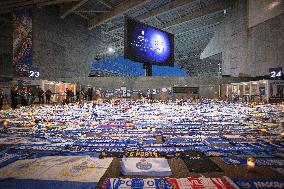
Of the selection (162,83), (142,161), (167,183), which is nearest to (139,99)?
(162,83)

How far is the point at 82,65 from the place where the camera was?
102 ft

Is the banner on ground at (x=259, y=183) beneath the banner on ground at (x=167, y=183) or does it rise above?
beneath

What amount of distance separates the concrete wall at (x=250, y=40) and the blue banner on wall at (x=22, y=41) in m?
23.5

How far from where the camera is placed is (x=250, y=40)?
25578 mm

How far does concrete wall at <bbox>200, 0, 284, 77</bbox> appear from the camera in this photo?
72.0ft

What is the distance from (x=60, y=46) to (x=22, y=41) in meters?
4.78

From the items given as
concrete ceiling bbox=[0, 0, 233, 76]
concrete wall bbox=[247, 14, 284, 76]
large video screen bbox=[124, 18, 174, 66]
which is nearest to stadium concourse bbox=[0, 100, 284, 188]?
large video screen bbox=[124, 18, 174, 66]

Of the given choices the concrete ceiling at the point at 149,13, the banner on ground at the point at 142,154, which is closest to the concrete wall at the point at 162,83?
the concrete ceiling at the point at 149,13

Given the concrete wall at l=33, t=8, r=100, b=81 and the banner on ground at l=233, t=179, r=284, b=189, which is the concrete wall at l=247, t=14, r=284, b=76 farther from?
the banner on ground at l=233, t=179, r=284, b=189

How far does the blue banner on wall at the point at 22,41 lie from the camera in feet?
73.1

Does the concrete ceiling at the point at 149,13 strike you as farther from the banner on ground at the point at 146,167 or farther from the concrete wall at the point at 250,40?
the banner on ground at the point at 146,167

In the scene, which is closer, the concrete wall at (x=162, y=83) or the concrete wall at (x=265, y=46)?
the concrete wall at (x=265, y=46)

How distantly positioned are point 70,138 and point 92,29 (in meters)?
30.0

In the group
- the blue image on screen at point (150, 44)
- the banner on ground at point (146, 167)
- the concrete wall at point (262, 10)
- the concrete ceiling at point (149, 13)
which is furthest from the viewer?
the blue image on screen at point (150, 44)
